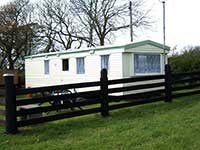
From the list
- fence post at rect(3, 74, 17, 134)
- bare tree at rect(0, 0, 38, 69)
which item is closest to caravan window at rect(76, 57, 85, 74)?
fence post at rect(3, 74, 17, 134)

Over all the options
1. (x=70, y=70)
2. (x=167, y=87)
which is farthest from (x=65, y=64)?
(x=167, y=87)

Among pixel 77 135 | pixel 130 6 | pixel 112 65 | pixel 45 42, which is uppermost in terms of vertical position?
pixel 130 6

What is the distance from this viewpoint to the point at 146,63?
18781 millimetres

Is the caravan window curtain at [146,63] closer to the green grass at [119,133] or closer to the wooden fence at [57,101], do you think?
the wooden fence at [57,101]

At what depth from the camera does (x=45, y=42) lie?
121ft

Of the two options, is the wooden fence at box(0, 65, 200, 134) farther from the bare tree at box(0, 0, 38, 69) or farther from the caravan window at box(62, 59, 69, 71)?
the bare tree at box(0, 0, 38, 69)

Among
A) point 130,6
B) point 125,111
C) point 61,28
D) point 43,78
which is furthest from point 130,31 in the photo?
point 125,111

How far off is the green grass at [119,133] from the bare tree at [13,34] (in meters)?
26.8

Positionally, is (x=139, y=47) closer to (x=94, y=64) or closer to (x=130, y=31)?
(x=94, y=64)

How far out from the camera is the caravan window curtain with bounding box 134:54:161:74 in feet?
59.9

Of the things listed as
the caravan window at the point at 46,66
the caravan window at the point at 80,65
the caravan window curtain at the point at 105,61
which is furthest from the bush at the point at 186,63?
the caravan window at the point at 46,66

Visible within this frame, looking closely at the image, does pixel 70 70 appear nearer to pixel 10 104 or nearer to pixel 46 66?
pixel 46 66

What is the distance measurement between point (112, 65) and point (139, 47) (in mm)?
1545

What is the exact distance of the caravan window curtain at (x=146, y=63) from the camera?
719 inches
